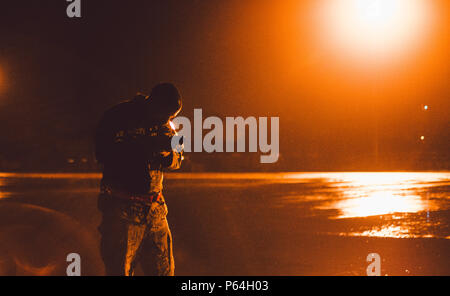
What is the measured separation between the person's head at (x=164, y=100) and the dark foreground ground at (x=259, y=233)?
2654 millimetres

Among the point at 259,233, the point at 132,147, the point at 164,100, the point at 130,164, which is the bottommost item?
the point at 259,233

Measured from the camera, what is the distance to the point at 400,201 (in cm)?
1230

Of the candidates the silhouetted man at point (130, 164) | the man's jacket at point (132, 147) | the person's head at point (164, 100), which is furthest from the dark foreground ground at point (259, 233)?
the person's head at point (164, 100)

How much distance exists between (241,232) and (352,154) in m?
27.2

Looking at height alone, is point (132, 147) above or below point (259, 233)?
above

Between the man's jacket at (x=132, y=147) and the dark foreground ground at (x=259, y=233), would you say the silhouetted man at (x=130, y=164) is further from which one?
the dark foreground ground at (x=259, y=233)

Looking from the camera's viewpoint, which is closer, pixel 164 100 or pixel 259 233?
pixel 164 100

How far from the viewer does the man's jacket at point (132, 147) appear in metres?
3.12

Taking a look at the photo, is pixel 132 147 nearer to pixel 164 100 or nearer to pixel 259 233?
pixel 164 100

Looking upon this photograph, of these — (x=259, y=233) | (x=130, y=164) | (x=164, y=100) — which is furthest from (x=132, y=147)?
(x=259, y=233)

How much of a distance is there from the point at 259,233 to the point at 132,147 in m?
5.34

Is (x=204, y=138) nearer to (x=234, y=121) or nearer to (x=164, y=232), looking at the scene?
(x=234, y=121)

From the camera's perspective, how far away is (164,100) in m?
3.17

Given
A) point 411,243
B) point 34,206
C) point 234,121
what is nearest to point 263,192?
point 34,206
